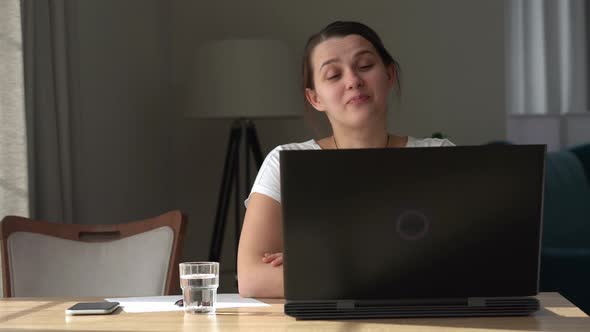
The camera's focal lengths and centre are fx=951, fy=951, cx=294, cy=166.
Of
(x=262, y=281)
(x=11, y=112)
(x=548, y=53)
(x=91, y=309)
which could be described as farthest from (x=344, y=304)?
(x=548, y=53)

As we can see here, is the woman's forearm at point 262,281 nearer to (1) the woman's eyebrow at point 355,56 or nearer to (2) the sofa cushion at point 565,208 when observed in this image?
(1) the woman's eyebrow at point 355,56

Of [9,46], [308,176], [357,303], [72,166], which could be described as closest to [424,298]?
[357,303]

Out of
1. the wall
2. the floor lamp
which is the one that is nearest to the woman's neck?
the wall

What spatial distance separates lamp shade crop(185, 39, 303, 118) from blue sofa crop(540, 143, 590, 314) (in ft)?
3.66

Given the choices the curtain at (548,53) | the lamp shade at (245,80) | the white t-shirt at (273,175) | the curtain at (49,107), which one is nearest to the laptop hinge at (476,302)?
the white t-shirt at (273,175)

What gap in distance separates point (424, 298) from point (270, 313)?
0.28 metres

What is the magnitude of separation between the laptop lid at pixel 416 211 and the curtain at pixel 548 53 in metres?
3.82

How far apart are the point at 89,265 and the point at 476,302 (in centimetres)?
122

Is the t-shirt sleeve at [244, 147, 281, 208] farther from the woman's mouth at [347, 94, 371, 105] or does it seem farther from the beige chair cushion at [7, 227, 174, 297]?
the beige chair cushion at [7, 227, 174, 297]

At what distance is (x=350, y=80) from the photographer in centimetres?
201

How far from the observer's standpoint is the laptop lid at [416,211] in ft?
4.77

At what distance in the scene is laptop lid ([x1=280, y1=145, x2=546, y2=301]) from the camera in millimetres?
1454

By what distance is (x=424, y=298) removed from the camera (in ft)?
4.98

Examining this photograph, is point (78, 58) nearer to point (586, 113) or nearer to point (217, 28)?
point (217, 28)
